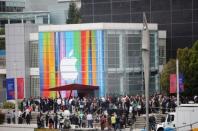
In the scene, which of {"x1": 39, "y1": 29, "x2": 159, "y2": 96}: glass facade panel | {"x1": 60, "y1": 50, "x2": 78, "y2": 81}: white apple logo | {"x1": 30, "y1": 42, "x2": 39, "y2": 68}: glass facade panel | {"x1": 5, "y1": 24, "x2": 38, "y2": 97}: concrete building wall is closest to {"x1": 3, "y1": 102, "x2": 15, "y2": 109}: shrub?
{"x1": 39, "y1": 29, "x2": 159, "y2": 96}: glass facade panel

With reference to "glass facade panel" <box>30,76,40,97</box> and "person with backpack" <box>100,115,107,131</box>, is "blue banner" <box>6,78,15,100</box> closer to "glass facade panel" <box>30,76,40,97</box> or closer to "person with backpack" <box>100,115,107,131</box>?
"person with backpack" <box>100,115,107,131</box>

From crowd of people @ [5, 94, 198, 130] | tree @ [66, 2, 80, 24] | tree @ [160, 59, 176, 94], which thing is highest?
tree @ [66, 2, 80, 24]

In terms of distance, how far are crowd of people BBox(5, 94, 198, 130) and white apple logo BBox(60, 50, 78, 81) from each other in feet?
49.4

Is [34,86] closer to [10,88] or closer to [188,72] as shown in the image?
[188,72]

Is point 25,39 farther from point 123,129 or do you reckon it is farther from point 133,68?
point 123,129

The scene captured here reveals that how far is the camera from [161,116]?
173 ft

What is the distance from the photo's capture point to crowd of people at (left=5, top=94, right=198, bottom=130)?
51906 millimetres

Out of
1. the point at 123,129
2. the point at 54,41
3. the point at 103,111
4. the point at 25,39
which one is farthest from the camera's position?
the point at 25,39

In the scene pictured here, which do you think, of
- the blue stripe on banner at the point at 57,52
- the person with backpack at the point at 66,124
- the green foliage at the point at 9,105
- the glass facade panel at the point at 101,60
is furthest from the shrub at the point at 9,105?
the person with backpack at the point at 66,124

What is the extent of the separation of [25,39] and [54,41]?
22.7 ft

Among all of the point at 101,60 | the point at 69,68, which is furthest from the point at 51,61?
the point at 101,60

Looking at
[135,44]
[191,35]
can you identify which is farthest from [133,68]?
[191,35]

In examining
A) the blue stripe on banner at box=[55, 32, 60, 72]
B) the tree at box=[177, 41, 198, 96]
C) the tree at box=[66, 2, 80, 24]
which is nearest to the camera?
the tree at box=[177, 41, 198, 96]

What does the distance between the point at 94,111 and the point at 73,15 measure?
86.6 m
